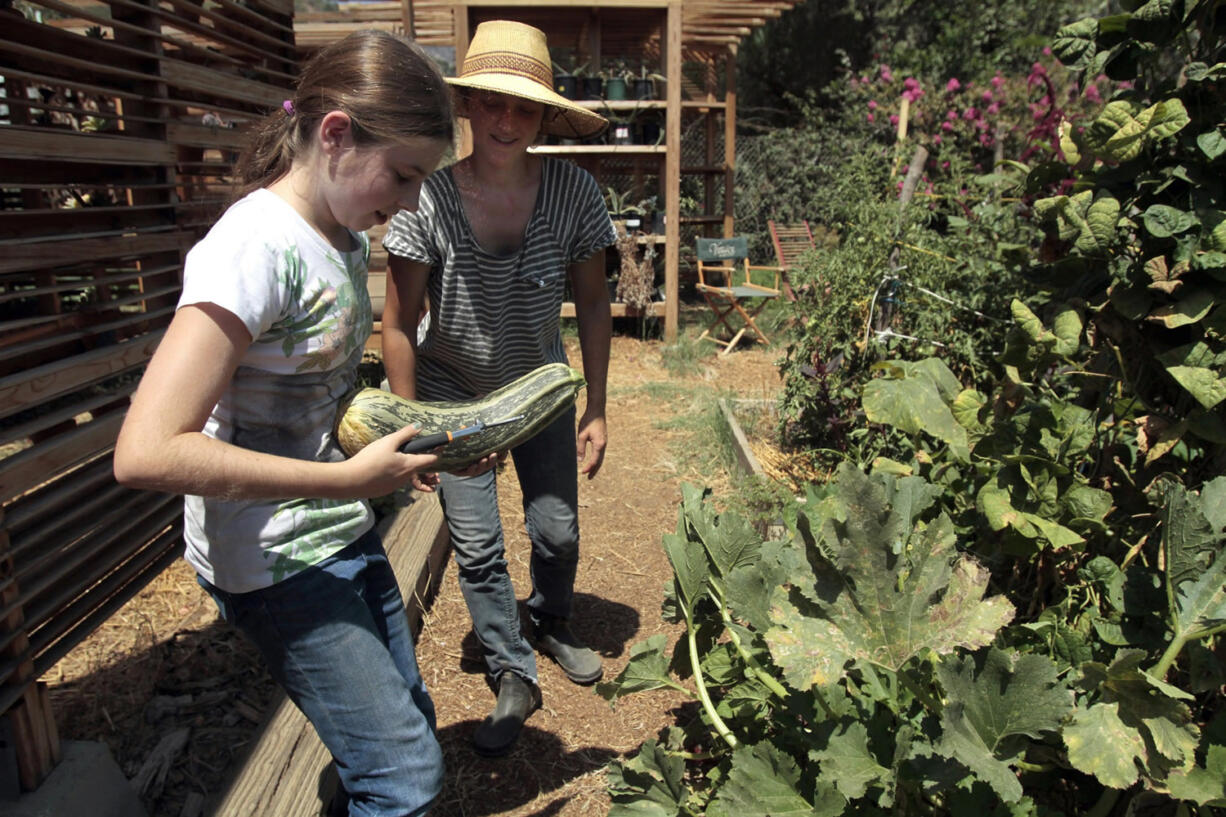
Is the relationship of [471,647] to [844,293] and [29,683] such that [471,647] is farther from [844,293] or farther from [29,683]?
[844,293]

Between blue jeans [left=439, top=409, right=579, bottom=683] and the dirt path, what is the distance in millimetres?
258

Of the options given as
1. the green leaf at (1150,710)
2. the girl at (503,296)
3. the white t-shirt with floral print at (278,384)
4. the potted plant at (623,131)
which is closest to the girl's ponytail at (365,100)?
the white t-shirt with floral print at (278,384)

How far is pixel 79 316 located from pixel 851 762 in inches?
120

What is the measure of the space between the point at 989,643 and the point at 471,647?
224cm

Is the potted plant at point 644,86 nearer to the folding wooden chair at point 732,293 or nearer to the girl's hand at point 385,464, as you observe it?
the folding wooden chair at point 732,293

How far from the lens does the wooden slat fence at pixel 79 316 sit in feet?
8.44

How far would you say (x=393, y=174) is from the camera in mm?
1730

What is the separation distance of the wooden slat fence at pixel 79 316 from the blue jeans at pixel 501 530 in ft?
3.93

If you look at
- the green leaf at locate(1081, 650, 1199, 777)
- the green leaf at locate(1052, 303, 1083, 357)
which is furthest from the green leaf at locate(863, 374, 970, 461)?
the green leaf at locate(1081, 650, 1199, 777)

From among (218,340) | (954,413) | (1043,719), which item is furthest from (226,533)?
(954,413)

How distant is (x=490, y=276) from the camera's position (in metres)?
2.73

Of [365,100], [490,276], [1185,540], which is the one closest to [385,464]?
[365,100]

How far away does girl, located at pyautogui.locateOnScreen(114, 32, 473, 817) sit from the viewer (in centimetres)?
164

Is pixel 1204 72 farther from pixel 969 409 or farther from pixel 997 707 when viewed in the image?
pixel 997 707
